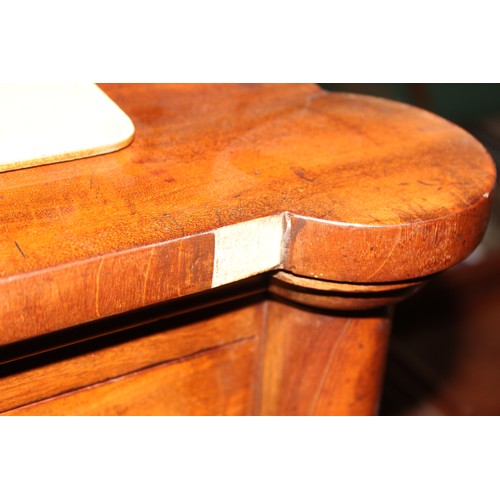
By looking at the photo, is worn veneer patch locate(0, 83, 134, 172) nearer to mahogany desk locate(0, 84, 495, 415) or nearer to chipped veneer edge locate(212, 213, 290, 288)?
mahogany desk locate(0, 84, 495, 415)

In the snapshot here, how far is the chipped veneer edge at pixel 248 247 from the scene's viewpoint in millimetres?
549

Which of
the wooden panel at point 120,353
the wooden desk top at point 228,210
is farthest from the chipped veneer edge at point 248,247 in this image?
the wooden panel at point 120,353

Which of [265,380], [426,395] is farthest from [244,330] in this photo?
[426,395]

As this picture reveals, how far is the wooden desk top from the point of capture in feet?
1.65

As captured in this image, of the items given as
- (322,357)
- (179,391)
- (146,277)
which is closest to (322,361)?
(322,357)

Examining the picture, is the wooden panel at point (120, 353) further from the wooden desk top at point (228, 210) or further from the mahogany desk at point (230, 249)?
the wooden desk top at point (228, 210)

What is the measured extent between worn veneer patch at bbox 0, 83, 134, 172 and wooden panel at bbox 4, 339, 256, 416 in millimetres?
213

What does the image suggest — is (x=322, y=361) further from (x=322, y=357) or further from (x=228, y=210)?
(x=228, y=210)

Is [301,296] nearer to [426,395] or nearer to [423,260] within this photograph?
[423,260]

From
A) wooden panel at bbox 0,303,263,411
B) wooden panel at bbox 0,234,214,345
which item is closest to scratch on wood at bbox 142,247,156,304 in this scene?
wooden panel at bbox 0,234,214,345

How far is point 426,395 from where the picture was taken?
1.53 m

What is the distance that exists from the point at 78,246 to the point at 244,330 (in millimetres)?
275

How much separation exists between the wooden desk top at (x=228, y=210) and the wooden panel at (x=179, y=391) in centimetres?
16

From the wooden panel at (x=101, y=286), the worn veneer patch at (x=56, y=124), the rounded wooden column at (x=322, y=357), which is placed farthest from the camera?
the rounded wooden column at (x=322, y=357)
